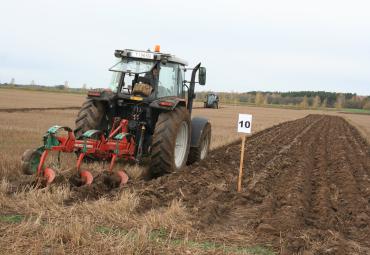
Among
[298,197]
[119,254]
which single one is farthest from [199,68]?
[119,254]

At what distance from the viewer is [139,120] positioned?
346 inches

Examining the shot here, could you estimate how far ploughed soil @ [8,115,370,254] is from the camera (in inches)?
198

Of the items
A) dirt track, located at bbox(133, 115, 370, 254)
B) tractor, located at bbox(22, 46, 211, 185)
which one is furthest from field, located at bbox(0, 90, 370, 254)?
tractor, located at bbox(22, 46, 211, 185)

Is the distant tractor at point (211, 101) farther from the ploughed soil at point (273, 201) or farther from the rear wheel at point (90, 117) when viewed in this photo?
the rear wheel at point (90, 117)

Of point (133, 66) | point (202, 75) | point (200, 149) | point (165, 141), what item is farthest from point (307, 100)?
point (165, 141)

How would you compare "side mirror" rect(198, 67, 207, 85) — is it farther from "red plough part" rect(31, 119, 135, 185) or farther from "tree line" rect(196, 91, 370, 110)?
"tree line" rect(196, 91, 370, 110)

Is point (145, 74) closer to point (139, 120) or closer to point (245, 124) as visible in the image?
point (139, 120)

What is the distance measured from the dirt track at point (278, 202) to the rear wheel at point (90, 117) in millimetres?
1726

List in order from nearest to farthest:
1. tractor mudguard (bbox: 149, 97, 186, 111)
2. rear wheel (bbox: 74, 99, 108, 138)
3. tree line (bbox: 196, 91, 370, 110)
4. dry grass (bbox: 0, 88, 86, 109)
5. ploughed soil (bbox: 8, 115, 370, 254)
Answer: ploughed soil (bbox: 8, 115, 370, 254) → tractor mudguard (bbox: 149, 97, 186, 111) → rear wheel (bbox: 74, 99, 108, 138) → dry grass (bbox: 0, 88, 86, 109) → tree line (bbox: 196, 91, 370, 110)

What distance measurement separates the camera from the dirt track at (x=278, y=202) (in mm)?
5073

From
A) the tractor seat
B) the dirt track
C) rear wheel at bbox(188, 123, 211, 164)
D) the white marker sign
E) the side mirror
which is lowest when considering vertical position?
the dirt track

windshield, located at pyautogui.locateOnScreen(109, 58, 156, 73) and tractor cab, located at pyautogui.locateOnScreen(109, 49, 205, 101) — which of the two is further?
windshield, located at pyautogui.locateOnScreen(109, 58, 156, 73)

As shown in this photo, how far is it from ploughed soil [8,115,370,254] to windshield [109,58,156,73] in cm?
205

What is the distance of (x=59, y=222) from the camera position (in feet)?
15.8
